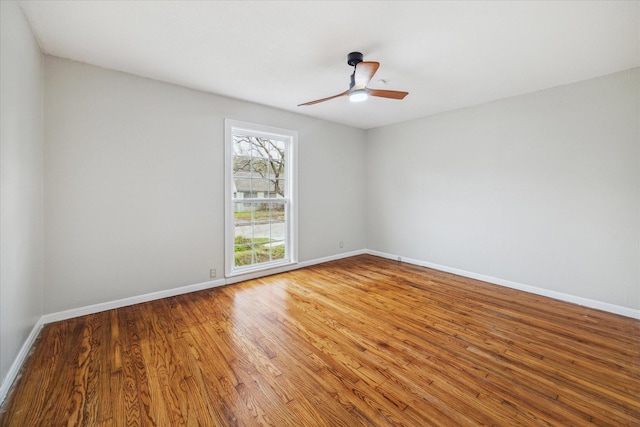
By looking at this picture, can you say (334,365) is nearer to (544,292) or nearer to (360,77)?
(360,77)

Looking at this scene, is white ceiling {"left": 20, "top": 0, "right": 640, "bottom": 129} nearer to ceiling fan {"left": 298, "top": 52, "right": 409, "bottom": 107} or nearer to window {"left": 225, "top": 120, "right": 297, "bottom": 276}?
ceiling fan {"left": 298, "top": 52, "right": 409, "bottom": 107}

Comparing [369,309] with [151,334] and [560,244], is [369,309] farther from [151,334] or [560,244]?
[560,244]

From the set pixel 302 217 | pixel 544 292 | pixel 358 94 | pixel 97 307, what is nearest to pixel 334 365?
pixel 358 94

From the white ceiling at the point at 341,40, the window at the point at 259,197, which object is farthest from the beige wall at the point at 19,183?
the window at the point at 259,197

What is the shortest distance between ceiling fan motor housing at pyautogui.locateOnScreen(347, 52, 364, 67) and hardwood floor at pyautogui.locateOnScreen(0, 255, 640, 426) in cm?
256

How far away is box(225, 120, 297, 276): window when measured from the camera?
149 inches

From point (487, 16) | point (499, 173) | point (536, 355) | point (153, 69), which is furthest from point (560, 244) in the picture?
point (153, 69)

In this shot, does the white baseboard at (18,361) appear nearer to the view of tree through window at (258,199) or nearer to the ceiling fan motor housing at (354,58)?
the view of tree through window at (258,199)

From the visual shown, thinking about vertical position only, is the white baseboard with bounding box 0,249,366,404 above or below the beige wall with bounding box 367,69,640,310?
below

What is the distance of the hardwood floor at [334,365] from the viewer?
1544 millimetres

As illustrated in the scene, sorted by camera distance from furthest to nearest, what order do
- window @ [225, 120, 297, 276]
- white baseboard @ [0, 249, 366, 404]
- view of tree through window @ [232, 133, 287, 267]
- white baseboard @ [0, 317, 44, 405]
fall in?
1. view of tree through window @ [232, 133, 287, 267]
2. window @ [225, 120, 297, 276]
3. white baseboard @ [0, 249, 366, 404]
4. white baseboard @ [0, 317, 44, 405]

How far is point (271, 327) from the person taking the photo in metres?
2.53

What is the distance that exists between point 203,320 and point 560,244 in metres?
4.28

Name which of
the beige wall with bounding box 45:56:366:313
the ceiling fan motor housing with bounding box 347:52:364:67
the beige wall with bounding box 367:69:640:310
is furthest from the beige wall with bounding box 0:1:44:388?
the beige wall with bounding box 367:69:640:310
